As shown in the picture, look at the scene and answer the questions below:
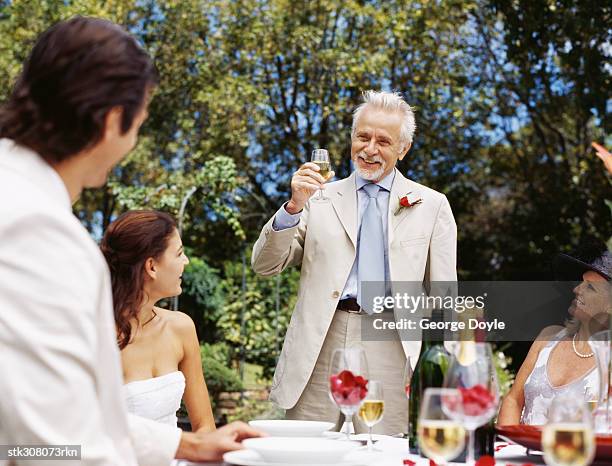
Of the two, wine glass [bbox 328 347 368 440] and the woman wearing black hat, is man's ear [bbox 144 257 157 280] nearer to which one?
wine glass [bbox 328 347 368 440]

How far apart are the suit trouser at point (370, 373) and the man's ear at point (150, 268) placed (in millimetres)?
787

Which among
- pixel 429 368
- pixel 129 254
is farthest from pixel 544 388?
pixel 129 254

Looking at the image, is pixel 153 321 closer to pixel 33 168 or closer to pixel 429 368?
pixel 429 368

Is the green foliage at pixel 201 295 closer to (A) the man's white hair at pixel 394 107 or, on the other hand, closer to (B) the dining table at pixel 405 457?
(A) the man's white hair at pixel 394 107

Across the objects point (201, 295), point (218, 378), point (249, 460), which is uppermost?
point (201, 295)

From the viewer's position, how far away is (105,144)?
1.53 m

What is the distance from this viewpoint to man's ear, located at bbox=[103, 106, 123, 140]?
1500 mm

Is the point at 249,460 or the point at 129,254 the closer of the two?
the point at 249,460

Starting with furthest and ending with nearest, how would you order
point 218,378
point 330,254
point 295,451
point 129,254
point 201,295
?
point 201,295 → point 218,378 → point 330,254 → point 129,254 → point 295,451

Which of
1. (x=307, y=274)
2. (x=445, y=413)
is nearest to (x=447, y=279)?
(x=307, y=274)

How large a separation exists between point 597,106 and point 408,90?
9.33 ft

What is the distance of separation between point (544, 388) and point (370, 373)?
670 mm

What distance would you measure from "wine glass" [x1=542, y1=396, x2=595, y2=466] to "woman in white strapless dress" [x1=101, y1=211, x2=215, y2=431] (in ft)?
5.49

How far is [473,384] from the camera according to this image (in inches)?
64.4
